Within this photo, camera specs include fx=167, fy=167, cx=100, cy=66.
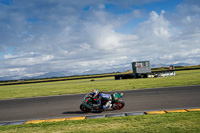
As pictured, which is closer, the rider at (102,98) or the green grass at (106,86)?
the rider at (102,98)

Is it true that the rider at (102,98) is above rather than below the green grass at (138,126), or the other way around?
above

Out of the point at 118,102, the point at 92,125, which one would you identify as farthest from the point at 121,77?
the point at 92,125

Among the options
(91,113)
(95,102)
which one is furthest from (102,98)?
(91,113)

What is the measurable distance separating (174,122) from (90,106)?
460 centimetres

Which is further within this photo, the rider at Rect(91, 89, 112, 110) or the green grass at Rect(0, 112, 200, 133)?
the rider at Rect(91, 89, 112, 110)

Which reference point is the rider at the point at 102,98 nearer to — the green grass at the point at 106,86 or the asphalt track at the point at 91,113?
the asphalt track at the point at 91,113

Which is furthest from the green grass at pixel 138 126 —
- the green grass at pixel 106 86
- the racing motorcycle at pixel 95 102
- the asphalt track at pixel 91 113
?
the green grass at pixel 106 86

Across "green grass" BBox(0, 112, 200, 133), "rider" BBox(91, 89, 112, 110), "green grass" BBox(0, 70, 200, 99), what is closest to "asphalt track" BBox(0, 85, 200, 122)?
"rider" BBox(91, 89, 112, 110)

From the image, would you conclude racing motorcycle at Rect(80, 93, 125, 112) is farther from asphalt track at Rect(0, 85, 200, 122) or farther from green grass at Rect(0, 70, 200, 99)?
green grass at Rect(0, 70, 200, 99)

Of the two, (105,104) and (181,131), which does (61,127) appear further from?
(181,131)

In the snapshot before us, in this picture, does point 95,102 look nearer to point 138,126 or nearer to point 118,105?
point 118,105

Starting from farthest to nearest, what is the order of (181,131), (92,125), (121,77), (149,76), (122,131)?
1. (121,77)
2. (149,76)
3. (92,125)
4. (122,131)
5. (181,131)

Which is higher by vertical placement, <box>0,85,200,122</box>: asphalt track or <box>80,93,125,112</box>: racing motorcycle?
<box>80,93,125,112</box>: racing motorcycle

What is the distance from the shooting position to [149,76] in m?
35.9
